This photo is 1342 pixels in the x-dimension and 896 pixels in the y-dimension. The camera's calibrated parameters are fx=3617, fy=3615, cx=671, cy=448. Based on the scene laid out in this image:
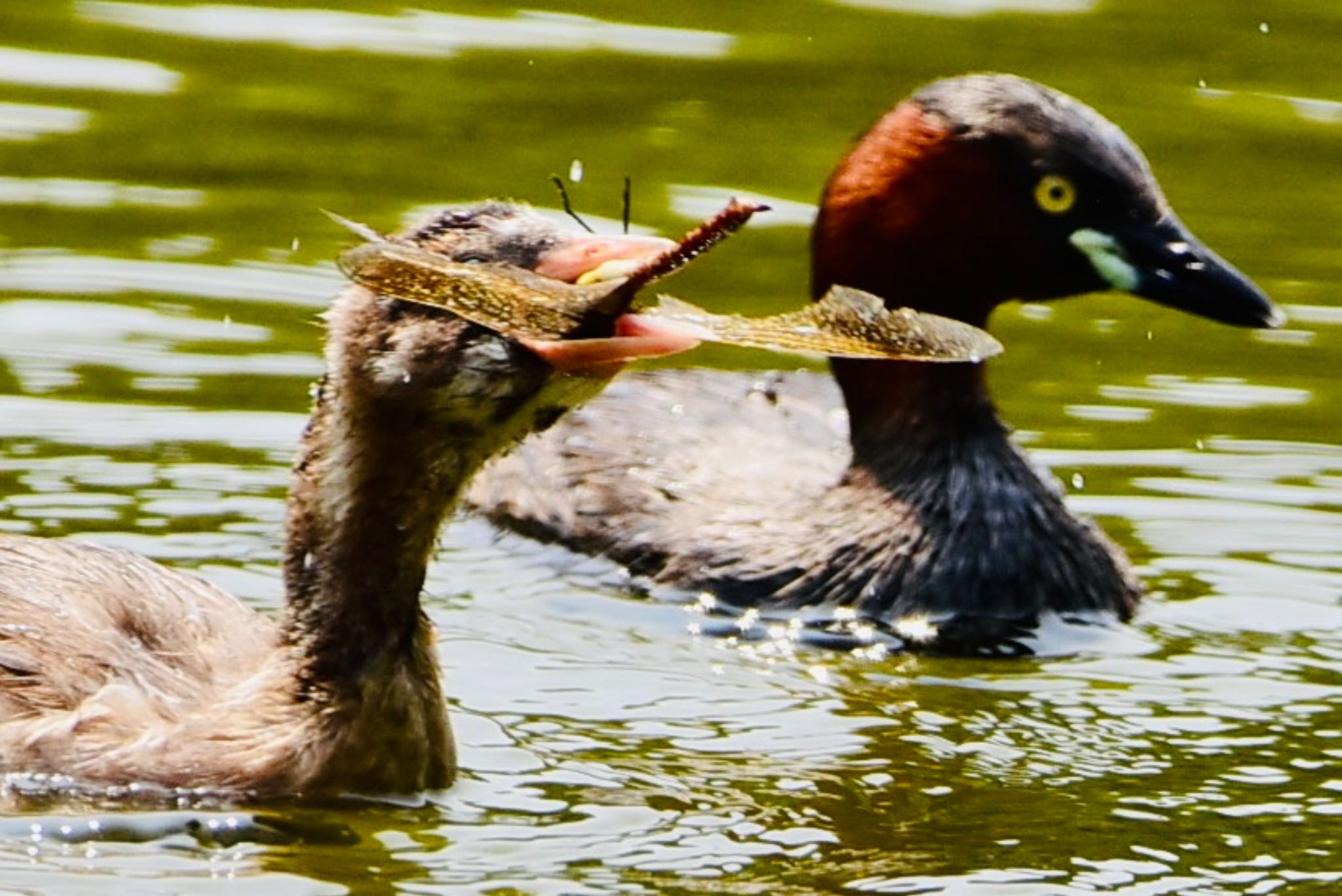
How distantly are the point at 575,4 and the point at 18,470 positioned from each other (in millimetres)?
5548

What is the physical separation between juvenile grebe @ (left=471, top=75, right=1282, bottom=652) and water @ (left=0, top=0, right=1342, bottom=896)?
27 centimetres

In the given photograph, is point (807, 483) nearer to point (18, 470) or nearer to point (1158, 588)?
point (1158, 588)

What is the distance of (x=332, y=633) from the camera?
26.5ft

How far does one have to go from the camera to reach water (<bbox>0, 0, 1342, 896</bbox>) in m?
7.95

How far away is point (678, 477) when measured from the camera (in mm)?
10828

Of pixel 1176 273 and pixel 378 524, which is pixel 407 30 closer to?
pixel 1176 273

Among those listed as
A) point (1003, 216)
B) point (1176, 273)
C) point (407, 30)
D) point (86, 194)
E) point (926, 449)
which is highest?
point (407, 30)

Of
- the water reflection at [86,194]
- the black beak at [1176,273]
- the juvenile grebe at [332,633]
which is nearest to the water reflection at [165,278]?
the water reflection at [86,194]

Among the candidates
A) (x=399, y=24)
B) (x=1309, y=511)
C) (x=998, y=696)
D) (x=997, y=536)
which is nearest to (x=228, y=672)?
(x=998, y=696)

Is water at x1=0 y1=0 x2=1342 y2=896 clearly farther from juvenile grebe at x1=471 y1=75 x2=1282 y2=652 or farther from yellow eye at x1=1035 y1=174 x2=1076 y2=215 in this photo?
yellow eye at x1=1035 y1=174 x2=1076 y2=215

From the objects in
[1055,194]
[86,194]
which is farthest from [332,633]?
[86,194]

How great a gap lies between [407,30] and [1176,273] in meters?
5.45

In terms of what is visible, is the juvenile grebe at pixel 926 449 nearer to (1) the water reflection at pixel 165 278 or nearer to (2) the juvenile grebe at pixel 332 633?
(1) the water reflection at pixel 165 278

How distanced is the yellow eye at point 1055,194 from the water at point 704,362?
1034 millimetres
